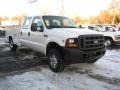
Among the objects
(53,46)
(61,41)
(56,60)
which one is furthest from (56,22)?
(56,60)

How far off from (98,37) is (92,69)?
1201 mm

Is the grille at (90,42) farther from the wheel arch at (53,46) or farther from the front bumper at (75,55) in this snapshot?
the wheel arch at (53,46)

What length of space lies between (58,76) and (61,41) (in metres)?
1.14

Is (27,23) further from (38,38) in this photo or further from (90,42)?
(90,42)

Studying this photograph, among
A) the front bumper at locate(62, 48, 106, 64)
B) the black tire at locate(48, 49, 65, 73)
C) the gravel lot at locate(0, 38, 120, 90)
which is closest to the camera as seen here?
the gravel lot at locate(0, 38, 120, 90)

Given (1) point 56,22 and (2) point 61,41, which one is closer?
(2) point 61,41

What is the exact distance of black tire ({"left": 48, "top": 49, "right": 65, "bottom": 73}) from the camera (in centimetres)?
682

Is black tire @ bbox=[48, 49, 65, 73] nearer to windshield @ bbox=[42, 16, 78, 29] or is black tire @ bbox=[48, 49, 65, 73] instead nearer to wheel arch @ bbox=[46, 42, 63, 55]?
wheel arch @ bbox=[46, 42, 63, 55]

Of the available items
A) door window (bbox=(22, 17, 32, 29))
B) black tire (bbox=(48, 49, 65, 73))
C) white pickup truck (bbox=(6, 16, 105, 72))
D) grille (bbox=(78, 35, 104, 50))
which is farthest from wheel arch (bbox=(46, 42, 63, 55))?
door window (bbox=(22, 17, 32, 29))

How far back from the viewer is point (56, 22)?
8227 millimetres

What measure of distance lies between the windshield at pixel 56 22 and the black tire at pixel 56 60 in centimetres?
110

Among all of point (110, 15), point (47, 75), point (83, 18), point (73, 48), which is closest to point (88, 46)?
point (73, 48)

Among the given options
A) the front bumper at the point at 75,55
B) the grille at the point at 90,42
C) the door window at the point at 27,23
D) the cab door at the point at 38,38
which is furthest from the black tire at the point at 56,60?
the door window at the point at 27,23

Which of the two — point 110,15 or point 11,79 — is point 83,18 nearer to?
point 110,15
